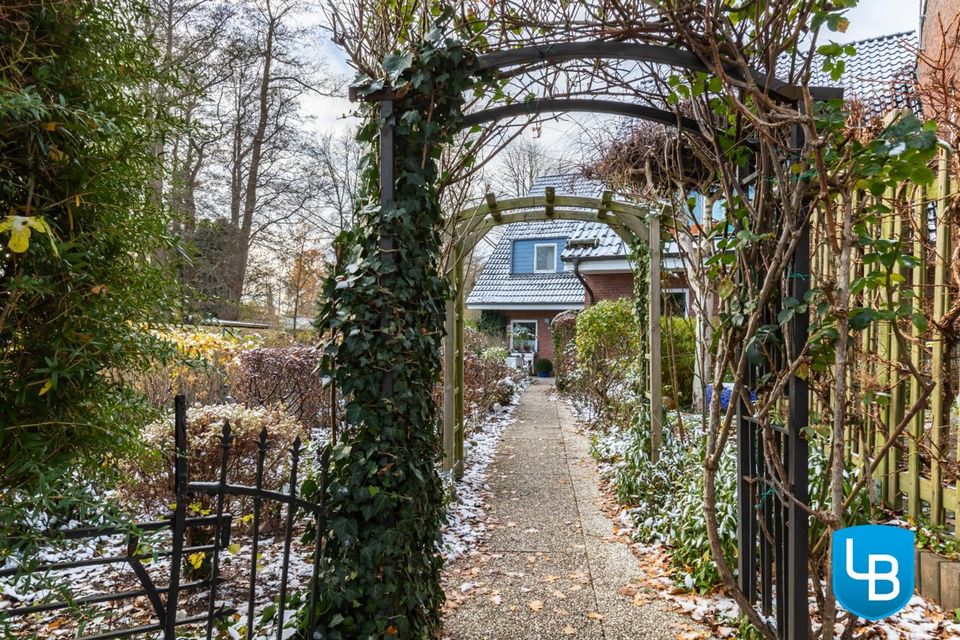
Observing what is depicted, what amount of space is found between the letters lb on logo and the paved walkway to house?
3.14ft

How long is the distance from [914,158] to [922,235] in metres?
1.58

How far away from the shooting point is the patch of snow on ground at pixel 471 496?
4.05 m

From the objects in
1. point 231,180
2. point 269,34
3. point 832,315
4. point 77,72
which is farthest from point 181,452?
point 269,34

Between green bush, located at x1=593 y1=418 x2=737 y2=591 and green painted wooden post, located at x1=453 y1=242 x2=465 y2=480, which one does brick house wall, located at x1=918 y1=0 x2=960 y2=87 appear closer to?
green bush, located at x1=593 y1=418 x2=737 y2=591

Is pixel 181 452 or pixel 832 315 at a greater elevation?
pixel 832 315

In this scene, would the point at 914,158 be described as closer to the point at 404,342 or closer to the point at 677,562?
the point at 404,342

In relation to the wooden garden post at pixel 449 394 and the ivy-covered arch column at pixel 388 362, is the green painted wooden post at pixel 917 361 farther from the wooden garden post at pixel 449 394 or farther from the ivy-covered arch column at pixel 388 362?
the wooden garden post at pixel 449 394

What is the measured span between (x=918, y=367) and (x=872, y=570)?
1464mm

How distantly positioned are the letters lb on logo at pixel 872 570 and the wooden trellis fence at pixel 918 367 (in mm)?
530

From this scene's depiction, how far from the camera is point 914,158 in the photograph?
6.01ft

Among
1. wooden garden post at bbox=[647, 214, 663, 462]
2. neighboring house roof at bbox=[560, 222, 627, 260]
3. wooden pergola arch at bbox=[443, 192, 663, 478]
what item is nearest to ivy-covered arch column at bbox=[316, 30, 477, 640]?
wooden pergola arch at bbox=[443, 192, 663, 478]

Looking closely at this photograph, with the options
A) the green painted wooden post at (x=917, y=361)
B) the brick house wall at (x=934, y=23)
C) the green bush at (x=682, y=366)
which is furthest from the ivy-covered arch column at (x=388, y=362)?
the green bush at (x=682, y=366)

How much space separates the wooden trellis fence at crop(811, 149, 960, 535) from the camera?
9.45ft

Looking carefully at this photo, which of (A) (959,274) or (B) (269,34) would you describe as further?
(B) (269,34)
